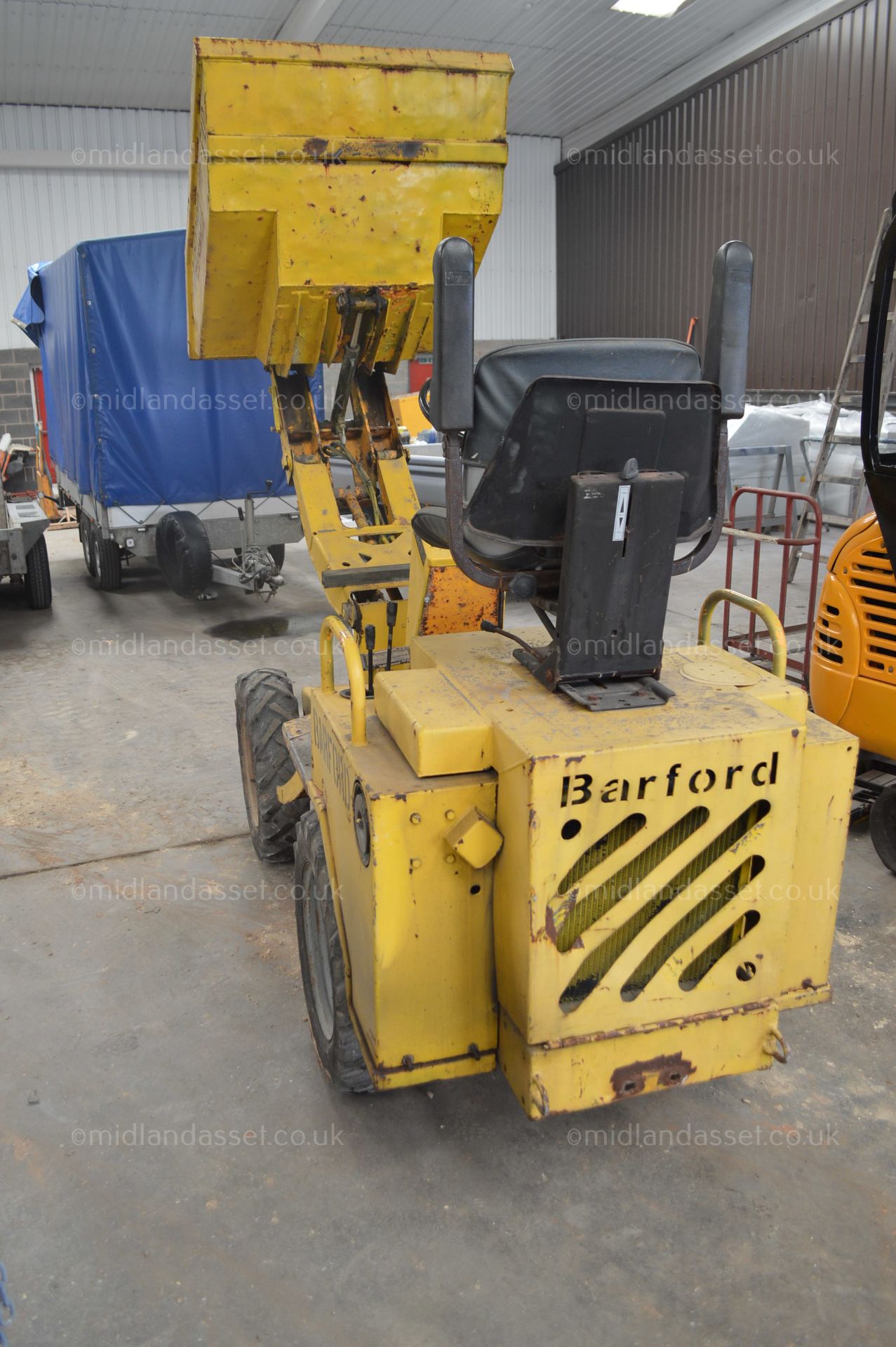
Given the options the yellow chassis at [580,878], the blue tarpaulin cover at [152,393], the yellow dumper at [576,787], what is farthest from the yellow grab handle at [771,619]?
the blue tarpaulin cover at [152,393]

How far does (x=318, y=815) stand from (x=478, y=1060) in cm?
79

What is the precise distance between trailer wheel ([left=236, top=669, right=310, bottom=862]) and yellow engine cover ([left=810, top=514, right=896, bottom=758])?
2.11 m

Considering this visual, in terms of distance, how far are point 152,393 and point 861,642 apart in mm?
6109

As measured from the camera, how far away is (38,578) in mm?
8445

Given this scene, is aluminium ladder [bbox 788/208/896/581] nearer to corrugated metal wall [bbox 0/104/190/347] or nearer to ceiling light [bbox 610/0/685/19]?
ceiling light [bbox 610/0/685/19]

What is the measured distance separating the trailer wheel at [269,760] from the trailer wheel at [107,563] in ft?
17.7

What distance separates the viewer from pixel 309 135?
374cm

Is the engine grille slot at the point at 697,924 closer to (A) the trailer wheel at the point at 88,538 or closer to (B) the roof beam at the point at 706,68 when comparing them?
(A) the trailer wheel at the point at 88,538

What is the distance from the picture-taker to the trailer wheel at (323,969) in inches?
103

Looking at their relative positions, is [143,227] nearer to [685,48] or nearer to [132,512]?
[685,48]

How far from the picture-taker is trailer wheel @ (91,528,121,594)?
358 inches

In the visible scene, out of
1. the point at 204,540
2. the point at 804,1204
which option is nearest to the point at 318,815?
the point at 804,1204

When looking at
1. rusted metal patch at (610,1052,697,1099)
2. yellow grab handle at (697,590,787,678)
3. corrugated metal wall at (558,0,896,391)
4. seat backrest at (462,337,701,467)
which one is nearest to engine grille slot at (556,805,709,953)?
rusted metal patch at (610,1052,697,1099)

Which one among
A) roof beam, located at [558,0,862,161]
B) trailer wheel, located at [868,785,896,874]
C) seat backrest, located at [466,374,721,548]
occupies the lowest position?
trailer wheel, located at [868,785,896,874]
